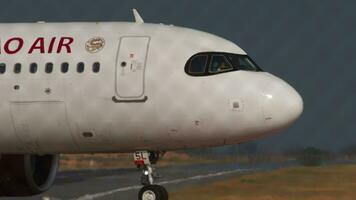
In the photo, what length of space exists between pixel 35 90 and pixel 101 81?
1521 millimetres

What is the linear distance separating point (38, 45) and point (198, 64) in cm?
374

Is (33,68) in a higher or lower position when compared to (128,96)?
higher

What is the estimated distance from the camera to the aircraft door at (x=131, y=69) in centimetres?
2094

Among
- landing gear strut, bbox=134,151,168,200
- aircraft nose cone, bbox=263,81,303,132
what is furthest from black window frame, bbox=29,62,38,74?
aircraft nose cone, bbox=263,81,303,132

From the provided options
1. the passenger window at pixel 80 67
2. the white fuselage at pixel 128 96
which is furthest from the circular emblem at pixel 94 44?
the passenger window at pixel 80 67

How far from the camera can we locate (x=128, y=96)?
20922 millimetres

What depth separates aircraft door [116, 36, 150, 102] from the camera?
68.7ft

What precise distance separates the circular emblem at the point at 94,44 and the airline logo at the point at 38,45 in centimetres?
40

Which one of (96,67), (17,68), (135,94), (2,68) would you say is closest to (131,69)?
(135,94)

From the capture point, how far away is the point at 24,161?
23625mm

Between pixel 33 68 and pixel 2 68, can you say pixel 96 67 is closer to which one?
pixel 33 68

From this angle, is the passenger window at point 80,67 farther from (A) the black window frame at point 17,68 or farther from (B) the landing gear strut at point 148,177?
(B) the landing gear strut at point 148,177

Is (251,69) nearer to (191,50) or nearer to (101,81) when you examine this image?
(191,50)

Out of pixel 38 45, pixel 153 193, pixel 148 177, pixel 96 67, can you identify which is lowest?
pixel 153 193
